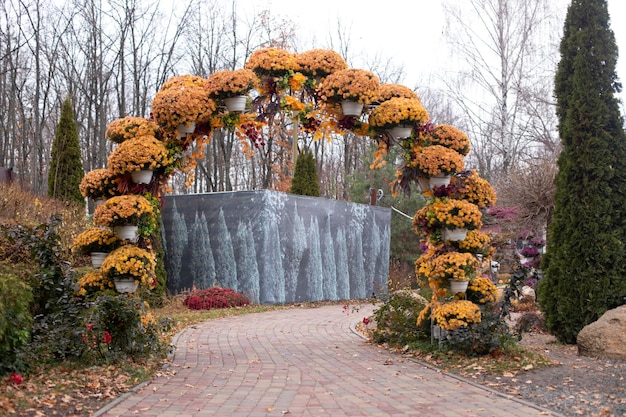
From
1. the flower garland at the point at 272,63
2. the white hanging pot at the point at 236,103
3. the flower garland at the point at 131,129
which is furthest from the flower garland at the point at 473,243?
the flower garland at the point at 131,129

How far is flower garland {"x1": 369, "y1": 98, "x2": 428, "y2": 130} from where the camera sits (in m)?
Answer: 8.34

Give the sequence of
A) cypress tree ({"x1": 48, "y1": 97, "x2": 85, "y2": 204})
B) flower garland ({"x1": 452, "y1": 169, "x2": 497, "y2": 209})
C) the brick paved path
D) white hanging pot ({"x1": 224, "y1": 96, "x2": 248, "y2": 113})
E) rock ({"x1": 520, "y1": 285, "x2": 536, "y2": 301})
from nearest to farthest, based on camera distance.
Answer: the brick paved path, white hanging pot ({"x1": 224, "y1": 96, "x2": 248, "y2": 113}), flower garland ({"x1": 452, "y1": 169, "x2": 497, "y2": 209}), rock ({"x1": 520, "y1": 285, "x2": 536, "y2": 301}), cypress tree ({"x1": 48, "y1": 97, "x2": 85, "y2": 204})

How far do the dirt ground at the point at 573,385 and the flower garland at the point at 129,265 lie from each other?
3.97m

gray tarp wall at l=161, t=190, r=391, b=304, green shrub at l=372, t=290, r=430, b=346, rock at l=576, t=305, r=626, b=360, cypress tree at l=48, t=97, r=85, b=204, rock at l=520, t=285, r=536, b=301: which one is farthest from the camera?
cypress tree at l=48, t=97, r=85, b=204

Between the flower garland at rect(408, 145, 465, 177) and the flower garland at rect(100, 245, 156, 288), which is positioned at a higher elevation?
the flower garland at rect(408, 145, 465, 177)

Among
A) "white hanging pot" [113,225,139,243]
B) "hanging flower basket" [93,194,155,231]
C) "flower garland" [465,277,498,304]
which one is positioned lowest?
"flower garland" [465,277,498,304]

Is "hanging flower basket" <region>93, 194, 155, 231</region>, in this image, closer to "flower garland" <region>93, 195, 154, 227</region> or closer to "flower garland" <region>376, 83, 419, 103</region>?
"flower garland" <region>93, 195, 154, 227</region>

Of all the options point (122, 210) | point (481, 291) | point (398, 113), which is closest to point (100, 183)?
point (122, 210)

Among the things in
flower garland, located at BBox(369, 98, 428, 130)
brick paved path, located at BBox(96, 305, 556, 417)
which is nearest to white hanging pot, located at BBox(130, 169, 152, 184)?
brick paved path, located at BBox(96, 305, 556, 417)

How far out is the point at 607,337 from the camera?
803cm

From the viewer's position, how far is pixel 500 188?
61.9 feet

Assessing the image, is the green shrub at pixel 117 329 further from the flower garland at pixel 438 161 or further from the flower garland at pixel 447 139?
the flower garland at pixel 447 139

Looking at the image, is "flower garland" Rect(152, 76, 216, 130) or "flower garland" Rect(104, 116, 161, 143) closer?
"flower garland" Rect(152, 76, 216, 130)

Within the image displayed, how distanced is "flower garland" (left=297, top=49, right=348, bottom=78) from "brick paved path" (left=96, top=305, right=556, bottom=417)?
3809 mm
